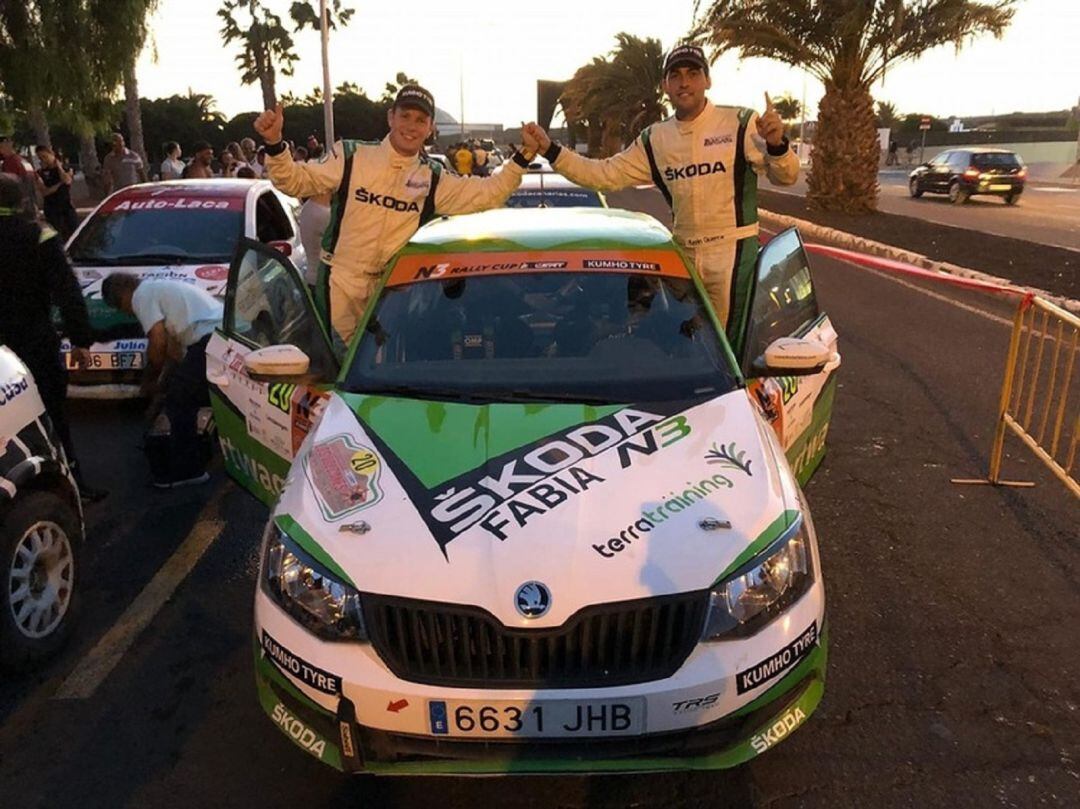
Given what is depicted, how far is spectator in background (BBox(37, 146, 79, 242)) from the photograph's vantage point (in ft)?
47.6

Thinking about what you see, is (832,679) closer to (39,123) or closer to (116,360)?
(116,360)

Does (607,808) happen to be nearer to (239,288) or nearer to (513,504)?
(513,504)

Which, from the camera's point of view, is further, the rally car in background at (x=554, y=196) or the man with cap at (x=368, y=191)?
the rally car in background at (x=554, y=196)

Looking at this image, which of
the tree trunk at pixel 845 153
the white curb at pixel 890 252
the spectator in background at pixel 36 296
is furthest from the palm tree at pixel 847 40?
the spectator in background at pixel 36 296

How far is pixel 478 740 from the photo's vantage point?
2557mm

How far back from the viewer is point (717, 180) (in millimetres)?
5375

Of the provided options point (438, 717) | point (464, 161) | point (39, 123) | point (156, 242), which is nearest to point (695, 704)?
point (438, 717)

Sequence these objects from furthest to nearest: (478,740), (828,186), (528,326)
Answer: (828,186) → (528,326) → (478,740)

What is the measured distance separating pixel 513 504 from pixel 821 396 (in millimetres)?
2128

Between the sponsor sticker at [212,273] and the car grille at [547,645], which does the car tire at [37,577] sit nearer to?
the car grille at [547,645]

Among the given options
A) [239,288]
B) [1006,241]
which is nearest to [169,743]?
[239,288]

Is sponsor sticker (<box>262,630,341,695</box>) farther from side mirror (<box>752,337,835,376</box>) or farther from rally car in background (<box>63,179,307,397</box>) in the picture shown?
rally car in background (<box>63,179,307,397</box>)

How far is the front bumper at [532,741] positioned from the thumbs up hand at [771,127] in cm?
333

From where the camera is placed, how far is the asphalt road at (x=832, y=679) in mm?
2938
